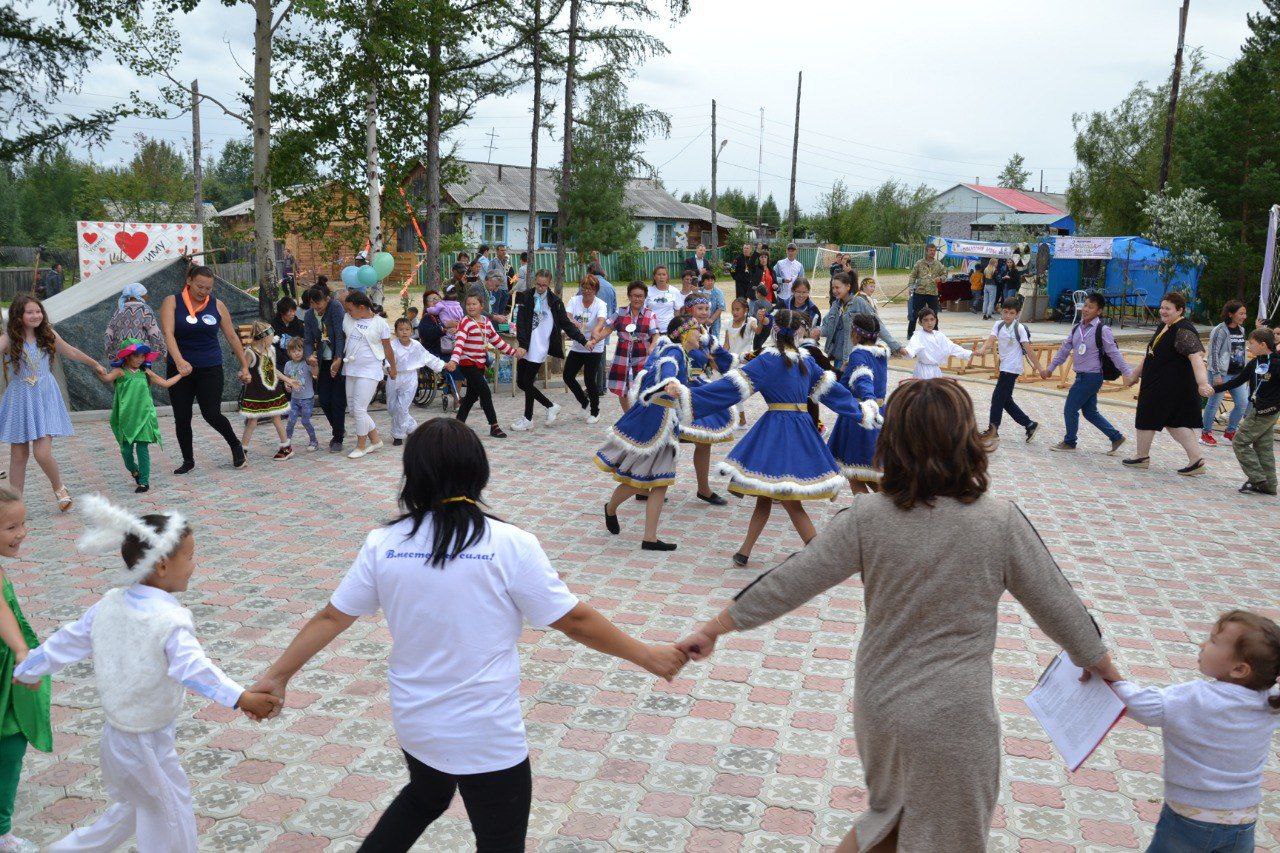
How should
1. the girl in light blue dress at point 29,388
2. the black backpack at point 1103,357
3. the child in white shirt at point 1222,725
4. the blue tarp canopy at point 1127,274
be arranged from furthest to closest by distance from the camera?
the blue tarp canopy at point 1127,274, the black backpack at point 1103,357, the girl in light blue dress at point 29,388, the child in white shirt at point 1222,725

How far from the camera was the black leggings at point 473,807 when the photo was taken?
8.30 ft

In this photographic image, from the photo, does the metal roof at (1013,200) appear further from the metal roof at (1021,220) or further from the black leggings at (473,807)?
the black leggings at (473,807)

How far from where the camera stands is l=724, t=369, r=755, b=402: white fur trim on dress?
674cm

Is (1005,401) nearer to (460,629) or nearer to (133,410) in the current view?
(133,410)

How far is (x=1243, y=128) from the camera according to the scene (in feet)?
92.1

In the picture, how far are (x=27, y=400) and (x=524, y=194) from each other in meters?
48.4

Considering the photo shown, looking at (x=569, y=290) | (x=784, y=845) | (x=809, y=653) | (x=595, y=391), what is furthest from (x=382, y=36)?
(x=569, y=290)

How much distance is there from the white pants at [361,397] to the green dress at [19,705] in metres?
6.93

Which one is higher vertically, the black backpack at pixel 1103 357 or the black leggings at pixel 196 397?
the black backpack at pixel 1103 357

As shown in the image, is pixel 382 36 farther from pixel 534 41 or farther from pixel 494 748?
pixel 494 748

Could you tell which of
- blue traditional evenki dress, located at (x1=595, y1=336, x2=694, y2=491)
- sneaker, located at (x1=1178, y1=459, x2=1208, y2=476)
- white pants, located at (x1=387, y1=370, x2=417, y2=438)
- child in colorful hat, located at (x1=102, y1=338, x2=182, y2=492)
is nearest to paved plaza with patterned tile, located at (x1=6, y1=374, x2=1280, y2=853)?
child in colorful hat, located at (x1=102, y1=338, x2=182, y2=492)

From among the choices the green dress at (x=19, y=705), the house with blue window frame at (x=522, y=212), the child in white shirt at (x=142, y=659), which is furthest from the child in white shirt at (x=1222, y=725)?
the house with blue window frame at (x=522, y=212)

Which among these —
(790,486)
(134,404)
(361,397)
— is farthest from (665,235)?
(790,486)

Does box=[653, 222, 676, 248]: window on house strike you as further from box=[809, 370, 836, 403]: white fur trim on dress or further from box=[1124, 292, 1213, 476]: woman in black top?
box=[809, 370, 836, 403]: white fur trim on dress
